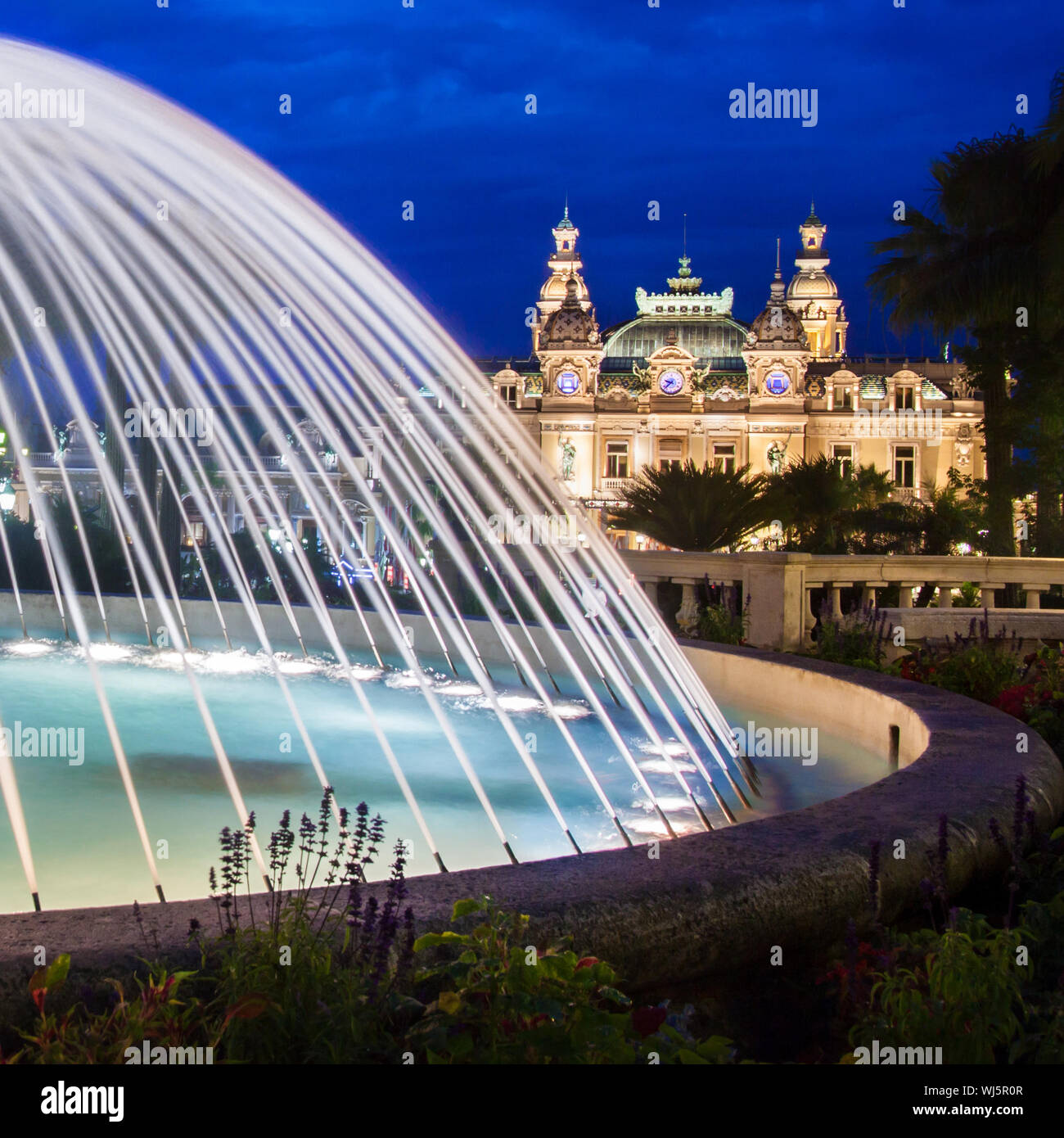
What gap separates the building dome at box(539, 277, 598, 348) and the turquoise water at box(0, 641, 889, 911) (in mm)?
74242

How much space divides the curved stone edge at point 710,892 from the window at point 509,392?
266 ft

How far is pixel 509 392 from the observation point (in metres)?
84.9

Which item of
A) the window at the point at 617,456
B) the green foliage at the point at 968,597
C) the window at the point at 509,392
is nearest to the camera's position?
the green foliage at the point at 968,597

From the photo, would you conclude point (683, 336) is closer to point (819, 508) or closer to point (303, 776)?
point (819, 508)

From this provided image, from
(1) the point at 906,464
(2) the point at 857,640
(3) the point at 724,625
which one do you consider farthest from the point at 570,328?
(2) the point at 857,640

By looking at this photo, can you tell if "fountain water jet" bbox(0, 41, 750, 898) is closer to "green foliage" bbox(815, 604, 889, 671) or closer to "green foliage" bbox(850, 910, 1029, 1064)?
"green foliage" bbox(815, 604, 889, 671)

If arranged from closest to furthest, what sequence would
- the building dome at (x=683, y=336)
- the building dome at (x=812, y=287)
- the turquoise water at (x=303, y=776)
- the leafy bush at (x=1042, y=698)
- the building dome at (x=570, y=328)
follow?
the turquoise water at (x=303, y=776) < the leafy bush at (x=1042, y=698) < the building dome at (x=570, y=328) < the building dome at (x=683, y=336) < the building dome at (x=812, y=287)

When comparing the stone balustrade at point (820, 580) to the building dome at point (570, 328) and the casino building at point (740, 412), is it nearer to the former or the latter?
the casino building at point (740, 412)

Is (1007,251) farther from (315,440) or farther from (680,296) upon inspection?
(680,296)

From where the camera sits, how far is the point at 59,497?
26172mm

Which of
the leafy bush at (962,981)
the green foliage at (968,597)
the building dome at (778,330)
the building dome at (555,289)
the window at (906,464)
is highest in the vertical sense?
the building dome at (555,289)

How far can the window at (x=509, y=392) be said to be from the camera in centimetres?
8488

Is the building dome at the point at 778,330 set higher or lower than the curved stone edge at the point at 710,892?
higher

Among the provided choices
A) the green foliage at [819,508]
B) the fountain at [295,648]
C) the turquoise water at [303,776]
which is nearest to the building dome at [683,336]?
the green foliage at [819,508]
